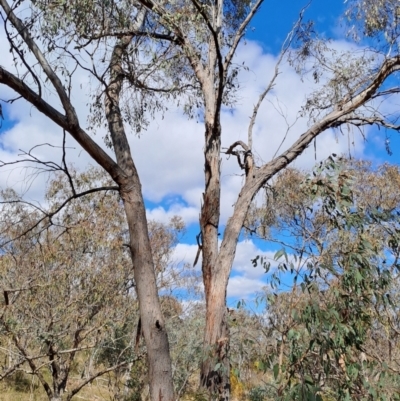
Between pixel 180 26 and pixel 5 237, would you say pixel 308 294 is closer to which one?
pixel 180 26

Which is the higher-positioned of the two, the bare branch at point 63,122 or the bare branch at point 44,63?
the bare branch at point 44,63

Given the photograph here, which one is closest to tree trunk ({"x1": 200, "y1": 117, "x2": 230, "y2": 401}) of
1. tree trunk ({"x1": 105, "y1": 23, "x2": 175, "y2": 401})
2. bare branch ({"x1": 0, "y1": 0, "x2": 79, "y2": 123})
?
tree trunk ({"x1": 105, "y1": 23, "x2": 175, "y2": 401})

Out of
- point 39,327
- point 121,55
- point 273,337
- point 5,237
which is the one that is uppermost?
point 121,55

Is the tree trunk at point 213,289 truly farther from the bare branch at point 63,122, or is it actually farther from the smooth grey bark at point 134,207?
the bare branch at point 63,122

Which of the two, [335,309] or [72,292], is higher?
[72,292]

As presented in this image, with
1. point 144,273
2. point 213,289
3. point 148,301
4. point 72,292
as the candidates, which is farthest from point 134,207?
point 72,292

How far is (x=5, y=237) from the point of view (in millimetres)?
6086

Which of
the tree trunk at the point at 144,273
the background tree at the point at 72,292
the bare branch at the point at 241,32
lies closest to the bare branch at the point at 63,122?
the tree trunk at the point at 144,273

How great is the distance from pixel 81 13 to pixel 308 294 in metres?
2.45

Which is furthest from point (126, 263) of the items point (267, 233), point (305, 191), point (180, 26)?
point (305, 191)

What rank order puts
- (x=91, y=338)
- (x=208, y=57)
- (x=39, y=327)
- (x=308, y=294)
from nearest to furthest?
(x=308, y=294)
(x=208, y=57)
(x=39, y=327)
(x=91, y=338)

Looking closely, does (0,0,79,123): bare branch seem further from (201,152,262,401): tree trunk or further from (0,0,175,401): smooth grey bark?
(201,152,262,401): tree trunk

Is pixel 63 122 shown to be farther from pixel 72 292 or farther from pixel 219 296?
pixel 72 292

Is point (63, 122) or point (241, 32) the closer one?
point (63, 122)
